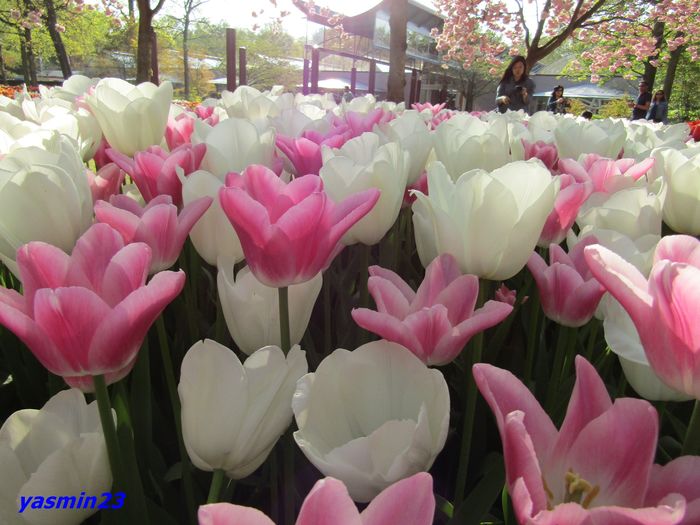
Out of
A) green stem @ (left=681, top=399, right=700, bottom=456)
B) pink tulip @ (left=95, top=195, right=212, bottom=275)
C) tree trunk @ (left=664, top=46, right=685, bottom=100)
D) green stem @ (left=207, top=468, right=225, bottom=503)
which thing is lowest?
green stem @ (left=207, top=468, right=225, bottom=503)

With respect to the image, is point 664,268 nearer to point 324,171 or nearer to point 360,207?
point 360,207

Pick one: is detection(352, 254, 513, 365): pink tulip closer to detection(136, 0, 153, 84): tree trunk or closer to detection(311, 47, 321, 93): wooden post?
detection(136, 0, 153, 84): tree trunk

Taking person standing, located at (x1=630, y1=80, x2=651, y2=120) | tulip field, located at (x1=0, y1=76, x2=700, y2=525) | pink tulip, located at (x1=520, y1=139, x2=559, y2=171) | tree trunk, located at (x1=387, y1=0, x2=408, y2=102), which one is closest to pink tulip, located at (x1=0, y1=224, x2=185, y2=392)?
tulip field, located at (x1=0, y1=76, x2=700, y2=525)

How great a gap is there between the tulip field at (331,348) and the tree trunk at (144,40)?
5.47 m

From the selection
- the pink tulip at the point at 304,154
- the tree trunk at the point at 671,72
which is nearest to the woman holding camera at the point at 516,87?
the pink tulip at the point at 304,154

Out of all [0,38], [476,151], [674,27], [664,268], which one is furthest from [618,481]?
[0,38]

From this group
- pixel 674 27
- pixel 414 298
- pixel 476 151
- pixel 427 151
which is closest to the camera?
pixel 414 298

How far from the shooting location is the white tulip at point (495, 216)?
85 cm

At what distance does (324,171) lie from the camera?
977 millimetres

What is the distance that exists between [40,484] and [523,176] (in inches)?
27.5

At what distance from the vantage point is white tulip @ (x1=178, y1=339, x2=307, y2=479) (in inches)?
24.0

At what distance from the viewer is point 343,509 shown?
0.41m

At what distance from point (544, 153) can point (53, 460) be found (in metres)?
1.36

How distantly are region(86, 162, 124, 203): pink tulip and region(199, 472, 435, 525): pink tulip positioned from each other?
86 centimetres
